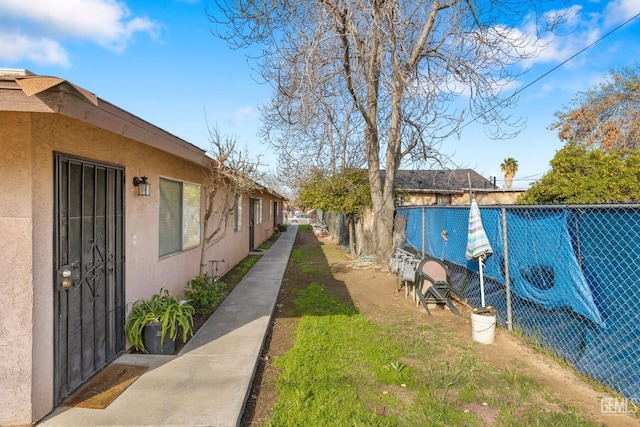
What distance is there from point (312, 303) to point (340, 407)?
11.2 feet

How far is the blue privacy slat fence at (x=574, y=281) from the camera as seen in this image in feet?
10.00

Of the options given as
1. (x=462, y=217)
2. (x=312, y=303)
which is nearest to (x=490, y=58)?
(x=462, y=217)

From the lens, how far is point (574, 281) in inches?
140

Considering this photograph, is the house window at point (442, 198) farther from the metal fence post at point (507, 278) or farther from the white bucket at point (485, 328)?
the white bucket at point (485, 328)

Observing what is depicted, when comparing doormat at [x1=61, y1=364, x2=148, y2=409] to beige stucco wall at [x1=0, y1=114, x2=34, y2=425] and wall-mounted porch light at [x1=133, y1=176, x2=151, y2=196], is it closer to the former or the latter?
beige stucco wall at [x1=0, y1=114, x2=34, y2=425]

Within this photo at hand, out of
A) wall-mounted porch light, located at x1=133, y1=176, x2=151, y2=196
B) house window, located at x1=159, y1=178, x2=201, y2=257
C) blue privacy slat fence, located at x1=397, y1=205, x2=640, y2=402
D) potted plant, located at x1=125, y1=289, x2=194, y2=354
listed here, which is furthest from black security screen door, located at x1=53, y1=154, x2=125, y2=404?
blue privacy slat fence, located at x1=397, y1=205, x2=640, y2=402

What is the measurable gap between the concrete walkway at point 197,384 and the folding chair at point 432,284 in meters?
2.76

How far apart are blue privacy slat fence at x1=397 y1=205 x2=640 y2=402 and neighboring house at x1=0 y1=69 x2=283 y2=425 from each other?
15.2 ft

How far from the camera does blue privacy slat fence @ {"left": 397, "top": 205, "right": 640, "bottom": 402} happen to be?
3.05 m

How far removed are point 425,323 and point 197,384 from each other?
141 inches

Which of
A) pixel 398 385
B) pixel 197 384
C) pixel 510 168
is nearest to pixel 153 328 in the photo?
pixel 197 384

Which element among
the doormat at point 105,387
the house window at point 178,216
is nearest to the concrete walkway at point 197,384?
the doormat at point 105,387

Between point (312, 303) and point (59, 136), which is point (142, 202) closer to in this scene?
point (59, 136)

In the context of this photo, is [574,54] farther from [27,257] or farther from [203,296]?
[27,257]
